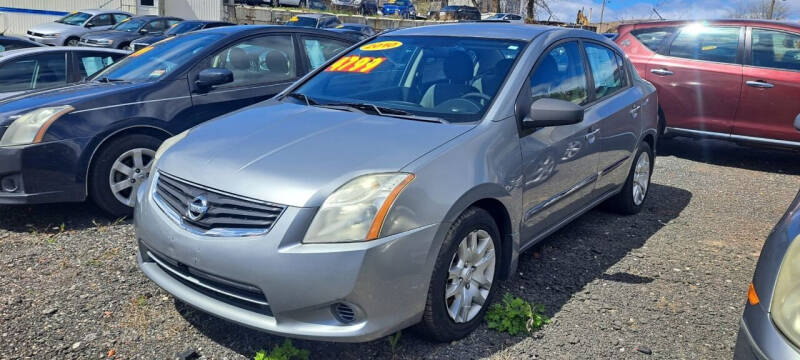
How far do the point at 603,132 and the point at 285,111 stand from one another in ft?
7.17

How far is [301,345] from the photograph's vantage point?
3.01 metres

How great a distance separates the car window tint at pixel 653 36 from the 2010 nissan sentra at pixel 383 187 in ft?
13.3

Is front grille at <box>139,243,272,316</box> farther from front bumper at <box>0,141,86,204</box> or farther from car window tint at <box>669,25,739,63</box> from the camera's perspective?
car window tint at <box>669,25,739,63</box>

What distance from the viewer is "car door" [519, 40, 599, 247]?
347cm

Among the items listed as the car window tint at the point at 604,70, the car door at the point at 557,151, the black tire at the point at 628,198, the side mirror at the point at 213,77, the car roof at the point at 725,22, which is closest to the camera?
the car door at the point at 557,151

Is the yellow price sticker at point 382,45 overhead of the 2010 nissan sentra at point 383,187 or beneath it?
overhead

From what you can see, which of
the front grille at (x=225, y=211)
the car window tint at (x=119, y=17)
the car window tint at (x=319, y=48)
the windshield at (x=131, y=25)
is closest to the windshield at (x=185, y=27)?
the windshield at (x=131, y=25)

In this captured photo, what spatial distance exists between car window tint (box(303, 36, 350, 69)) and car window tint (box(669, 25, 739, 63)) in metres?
4.14

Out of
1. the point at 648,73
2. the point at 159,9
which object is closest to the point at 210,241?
the point at 648,73

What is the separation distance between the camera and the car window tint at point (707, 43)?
23.9 ft

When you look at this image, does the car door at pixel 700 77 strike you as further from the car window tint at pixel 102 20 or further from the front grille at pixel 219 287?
the car window tint at pixel 102 20

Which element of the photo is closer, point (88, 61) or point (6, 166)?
point (6, 166)

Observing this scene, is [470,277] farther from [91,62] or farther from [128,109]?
[91,62]

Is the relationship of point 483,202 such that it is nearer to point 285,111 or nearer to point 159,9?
point 285,111
